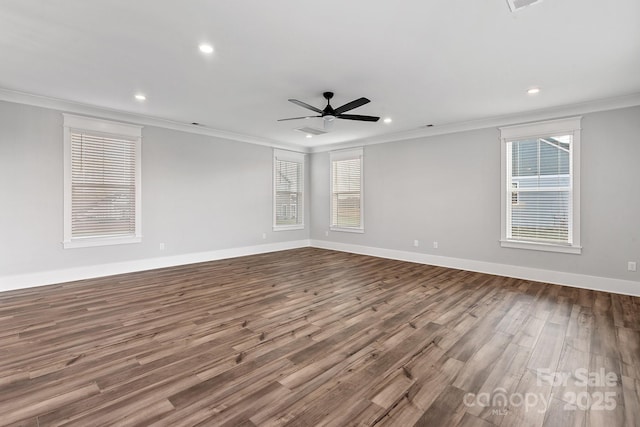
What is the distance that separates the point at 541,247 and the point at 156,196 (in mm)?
6597

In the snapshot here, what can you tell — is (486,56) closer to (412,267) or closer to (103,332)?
(412,267)

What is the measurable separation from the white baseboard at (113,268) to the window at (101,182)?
0.41 metres

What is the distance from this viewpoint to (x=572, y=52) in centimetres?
296

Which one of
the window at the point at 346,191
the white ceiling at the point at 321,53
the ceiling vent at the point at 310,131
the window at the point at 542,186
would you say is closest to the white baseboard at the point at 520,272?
the window at the point at 542,186

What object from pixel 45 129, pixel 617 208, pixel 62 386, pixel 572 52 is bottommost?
pixel 62 386

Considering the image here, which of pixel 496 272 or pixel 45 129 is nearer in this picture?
pixel 45 129

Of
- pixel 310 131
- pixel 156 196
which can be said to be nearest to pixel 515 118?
pixel 310 131

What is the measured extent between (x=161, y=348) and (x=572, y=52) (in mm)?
4671

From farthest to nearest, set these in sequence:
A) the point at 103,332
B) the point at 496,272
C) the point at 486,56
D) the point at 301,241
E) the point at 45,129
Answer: the point at 301,241 < the point at 496,272 < the point at 45,129 < the point at 486,56 < the point at 103,332

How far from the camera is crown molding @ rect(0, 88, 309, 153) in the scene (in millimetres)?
4234

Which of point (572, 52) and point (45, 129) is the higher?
point (572, 52)

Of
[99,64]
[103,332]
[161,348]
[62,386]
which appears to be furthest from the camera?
[99,64]

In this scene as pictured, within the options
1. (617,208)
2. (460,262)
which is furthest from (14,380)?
(617,208)

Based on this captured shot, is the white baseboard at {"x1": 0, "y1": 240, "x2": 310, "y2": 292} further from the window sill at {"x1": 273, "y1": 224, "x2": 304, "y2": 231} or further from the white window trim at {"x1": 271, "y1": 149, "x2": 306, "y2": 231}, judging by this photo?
the white window trim at {"x1": 271, "y1": 149, "x2": 306, "y2": 231}
